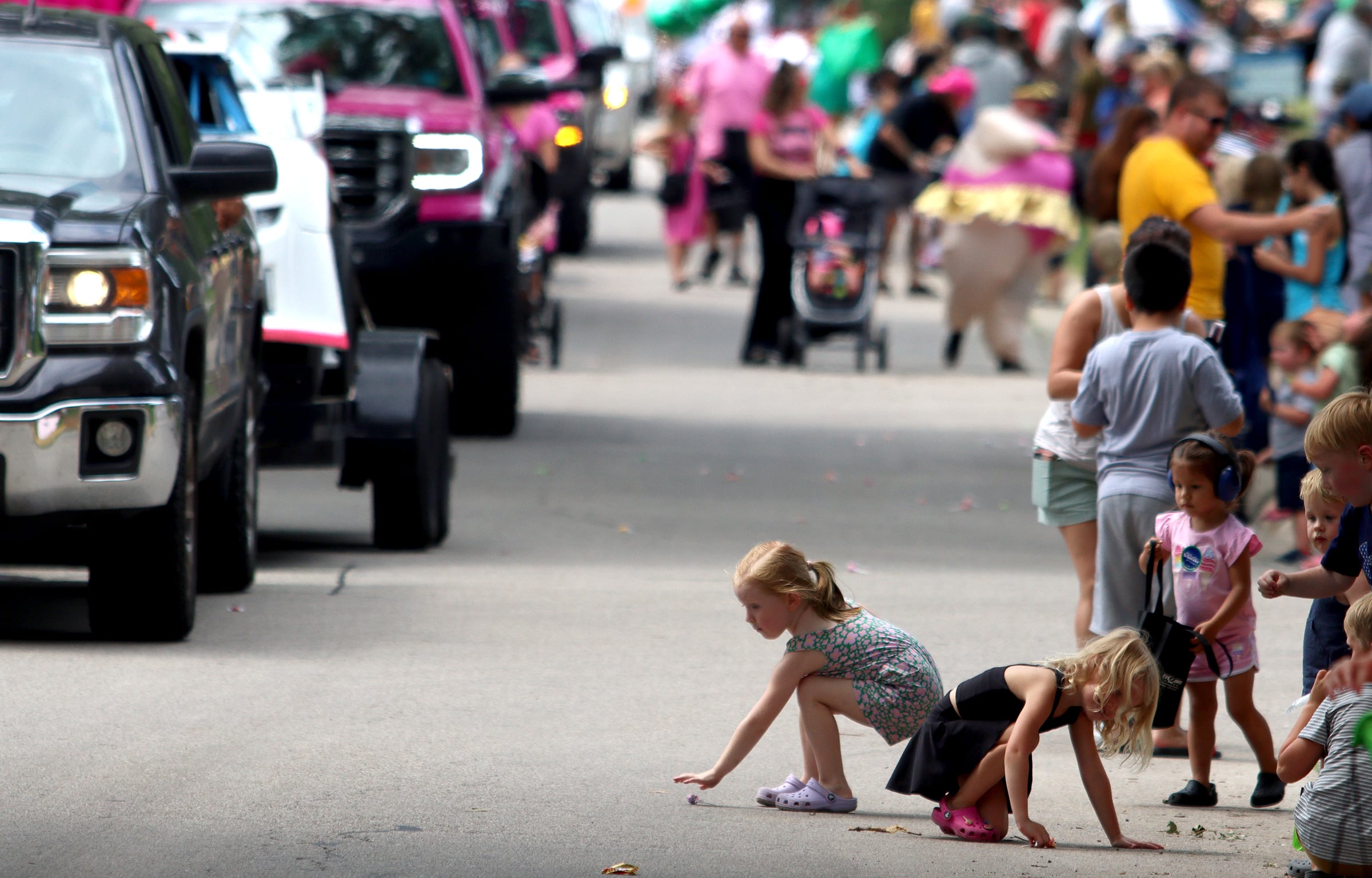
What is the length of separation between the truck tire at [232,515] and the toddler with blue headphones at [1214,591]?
12.1ft

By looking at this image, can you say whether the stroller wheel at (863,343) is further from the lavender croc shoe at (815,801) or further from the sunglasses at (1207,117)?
the lavender croc shoe at (815,801)

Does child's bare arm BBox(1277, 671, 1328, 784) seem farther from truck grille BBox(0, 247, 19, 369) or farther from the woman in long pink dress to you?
the woman in long pink dress

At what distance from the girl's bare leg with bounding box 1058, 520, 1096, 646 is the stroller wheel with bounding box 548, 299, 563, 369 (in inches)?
389

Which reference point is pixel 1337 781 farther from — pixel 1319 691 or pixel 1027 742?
pixel 1027 742

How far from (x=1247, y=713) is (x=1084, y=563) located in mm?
1184

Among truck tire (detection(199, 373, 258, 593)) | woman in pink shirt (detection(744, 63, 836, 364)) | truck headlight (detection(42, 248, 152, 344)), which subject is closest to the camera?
truck headlight (detection(42, 248, 152, 344))

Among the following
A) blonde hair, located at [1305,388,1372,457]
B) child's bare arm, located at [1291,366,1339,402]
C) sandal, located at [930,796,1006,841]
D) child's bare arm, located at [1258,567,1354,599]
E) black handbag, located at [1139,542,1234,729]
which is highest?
blonde hair, located at [1305,388,1372,457]

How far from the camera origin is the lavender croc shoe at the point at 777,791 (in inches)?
226

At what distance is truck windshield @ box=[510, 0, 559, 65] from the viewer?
2383 cm

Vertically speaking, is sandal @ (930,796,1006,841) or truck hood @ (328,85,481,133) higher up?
truck hood @ (328,85,481,133)

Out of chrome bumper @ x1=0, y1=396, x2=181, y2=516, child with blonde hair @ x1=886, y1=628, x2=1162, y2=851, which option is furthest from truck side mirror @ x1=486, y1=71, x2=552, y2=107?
child with blonde hair @ x1=886, y1=628, x2=1162, y2=851

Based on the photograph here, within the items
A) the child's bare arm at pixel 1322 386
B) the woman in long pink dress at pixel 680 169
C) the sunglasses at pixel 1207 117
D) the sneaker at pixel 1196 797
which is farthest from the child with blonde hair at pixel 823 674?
the woman in long pink dress at pixel 680 169

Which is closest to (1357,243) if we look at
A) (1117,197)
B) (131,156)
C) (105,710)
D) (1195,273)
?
(1117,197)

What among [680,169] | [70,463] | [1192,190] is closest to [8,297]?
[70,463]
